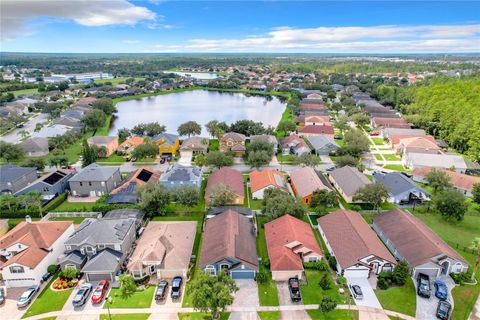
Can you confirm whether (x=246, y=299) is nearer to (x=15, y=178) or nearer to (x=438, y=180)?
(x=438, y=180)

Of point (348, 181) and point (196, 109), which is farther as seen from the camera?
point (196, 109)

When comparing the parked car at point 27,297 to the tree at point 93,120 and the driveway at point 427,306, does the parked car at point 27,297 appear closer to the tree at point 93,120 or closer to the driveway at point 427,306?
the driveway at point 427,306

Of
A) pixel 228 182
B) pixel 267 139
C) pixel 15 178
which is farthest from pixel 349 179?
pixel 15 178

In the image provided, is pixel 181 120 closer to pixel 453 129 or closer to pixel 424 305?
pixel 453 129

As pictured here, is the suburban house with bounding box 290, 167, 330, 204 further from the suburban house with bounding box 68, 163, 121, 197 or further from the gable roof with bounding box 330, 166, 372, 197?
the suburban house with bounding box 68, 163, 121, 197

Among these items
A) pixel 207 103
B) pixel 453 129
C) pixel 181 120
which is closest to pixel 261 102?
pixel 207 103

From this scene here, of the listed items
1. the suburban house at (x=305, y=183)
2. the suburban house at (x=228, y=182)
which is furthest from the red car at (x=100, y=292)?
the suburban house at (x=305, y=183)

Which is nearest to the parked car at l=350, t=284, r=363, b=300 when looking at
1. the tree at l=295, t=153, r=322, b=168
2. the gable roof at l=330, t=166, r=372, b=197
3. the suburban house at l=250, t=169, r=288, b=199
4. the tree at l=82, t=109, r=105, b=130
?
the gable roof at l=330, t=166, r=372, b=197
